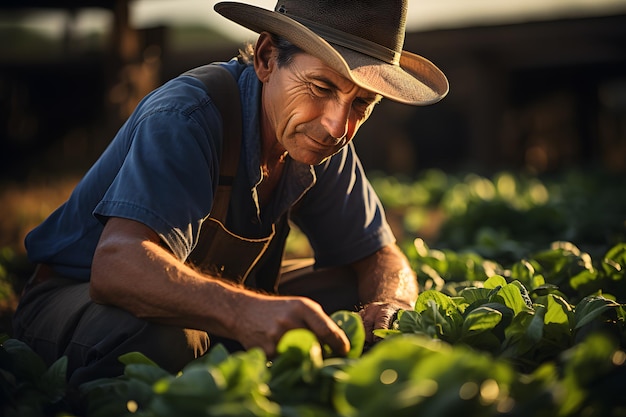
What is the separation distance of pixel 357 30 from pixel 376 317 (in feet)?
2.91

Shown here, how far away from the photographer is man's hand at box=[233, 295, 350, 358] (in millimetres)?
1958

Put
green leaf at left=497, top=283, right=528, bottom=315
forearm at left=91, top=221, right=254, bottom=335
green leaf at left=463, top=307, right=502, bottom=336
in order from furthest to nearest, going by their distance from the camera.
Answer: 1. green leaf at left=497, top=283, right=528, bottom=315
2. green leaf at left=463, top=307, right=502, bottom=336
3. forearm at left=91, top=221, right=254, bottom=335

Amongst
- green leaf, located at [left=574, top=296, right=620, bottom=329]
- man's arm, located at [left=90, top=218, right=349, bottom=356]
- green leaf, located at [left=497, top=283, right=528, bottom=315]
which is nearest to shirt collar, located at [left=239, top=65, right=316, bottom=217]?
man's arm, located at [left=90, top=218, right=349, bottom=356]

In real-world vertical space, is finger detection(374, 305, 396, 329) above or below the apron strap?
below

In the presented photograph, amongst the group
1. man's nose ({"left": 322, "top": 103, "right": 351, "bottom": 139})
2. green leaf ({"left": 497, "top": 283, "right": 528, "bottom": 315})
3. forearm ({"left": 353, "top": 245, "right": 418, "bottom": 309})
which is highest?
man's nose ({"left": 322, "top": 103, "right": 351, "bottom": 139})

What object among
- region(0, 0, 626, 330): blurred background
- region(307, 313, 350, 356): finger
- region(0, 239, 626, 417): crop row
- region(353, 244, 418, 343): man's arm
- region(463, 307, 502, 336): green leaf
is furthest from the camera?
region(0, 0, 626, 330): blurred background

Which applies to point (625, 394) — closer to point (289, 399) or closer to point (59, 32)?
point (289, 399)

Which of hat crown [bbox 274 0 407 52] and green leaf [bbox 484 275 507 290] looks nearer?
hat crown [bbox 274 0 407 52]

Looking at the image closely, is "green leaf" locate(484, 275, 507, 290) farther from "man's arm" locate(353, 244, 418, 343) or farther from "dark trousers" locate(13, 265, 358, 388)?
"dark trousers" locate(13, 265, 358, 388)

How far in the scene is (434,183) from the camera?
9961 millimetres

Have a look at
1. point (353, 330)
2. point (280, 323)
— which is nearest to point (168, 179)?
point (280, 323)

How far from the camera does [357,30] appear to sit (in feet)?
8.23

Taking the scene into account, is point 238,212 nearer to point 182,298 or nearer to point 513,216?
point 182,298

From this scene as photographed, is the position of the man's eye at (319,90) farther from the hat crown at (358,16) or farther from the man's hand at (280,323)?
the man's hand at (280,323)
